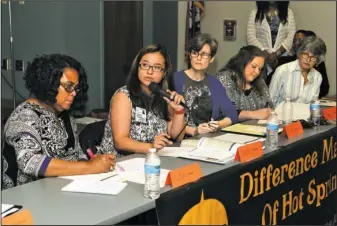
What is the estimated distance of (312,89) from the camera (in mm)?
3777

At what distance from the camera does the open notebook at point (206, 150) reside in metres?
2.35

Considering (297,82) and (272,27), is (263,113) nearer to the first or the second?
(297,82)

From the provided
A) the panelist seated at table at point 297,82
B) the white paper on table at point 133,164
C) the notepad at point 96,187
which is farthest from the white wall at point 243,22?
the notepad at point 96,187

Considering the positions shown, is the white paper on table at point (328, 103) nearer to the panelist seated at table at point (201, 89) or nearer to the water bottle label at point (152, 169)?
the panelist seated at table at point (201, 89)

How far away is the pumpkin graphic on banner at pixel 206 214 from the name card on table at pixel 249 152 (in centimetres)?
27

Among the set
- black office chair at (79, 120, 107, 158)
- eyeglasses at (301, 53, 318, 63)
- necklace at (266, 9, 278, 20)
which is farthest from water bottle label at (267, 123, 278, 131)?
necklace at (266, 9, 278, 20)

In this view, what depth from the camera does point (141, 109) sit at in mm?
2541

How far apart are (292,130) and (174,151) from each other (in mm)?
745

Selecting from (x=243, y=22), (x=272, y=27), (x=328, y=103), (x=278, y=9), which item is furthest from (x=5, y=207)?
(x=243, y=22)

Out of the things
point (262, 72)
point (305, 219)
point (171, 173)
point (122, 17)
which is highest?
point (122, 17)

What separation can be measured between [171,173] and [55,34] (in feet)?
10.7

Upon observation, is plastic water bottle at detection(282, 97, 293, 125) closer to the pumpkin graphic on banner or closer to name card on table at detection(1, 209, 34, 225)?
the pumpkin graphic on banner

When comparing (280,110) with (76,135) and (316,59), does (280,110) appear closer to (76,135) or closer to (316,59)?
(316,59)

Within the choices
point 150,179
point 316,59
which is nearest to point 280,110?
point 316,59
